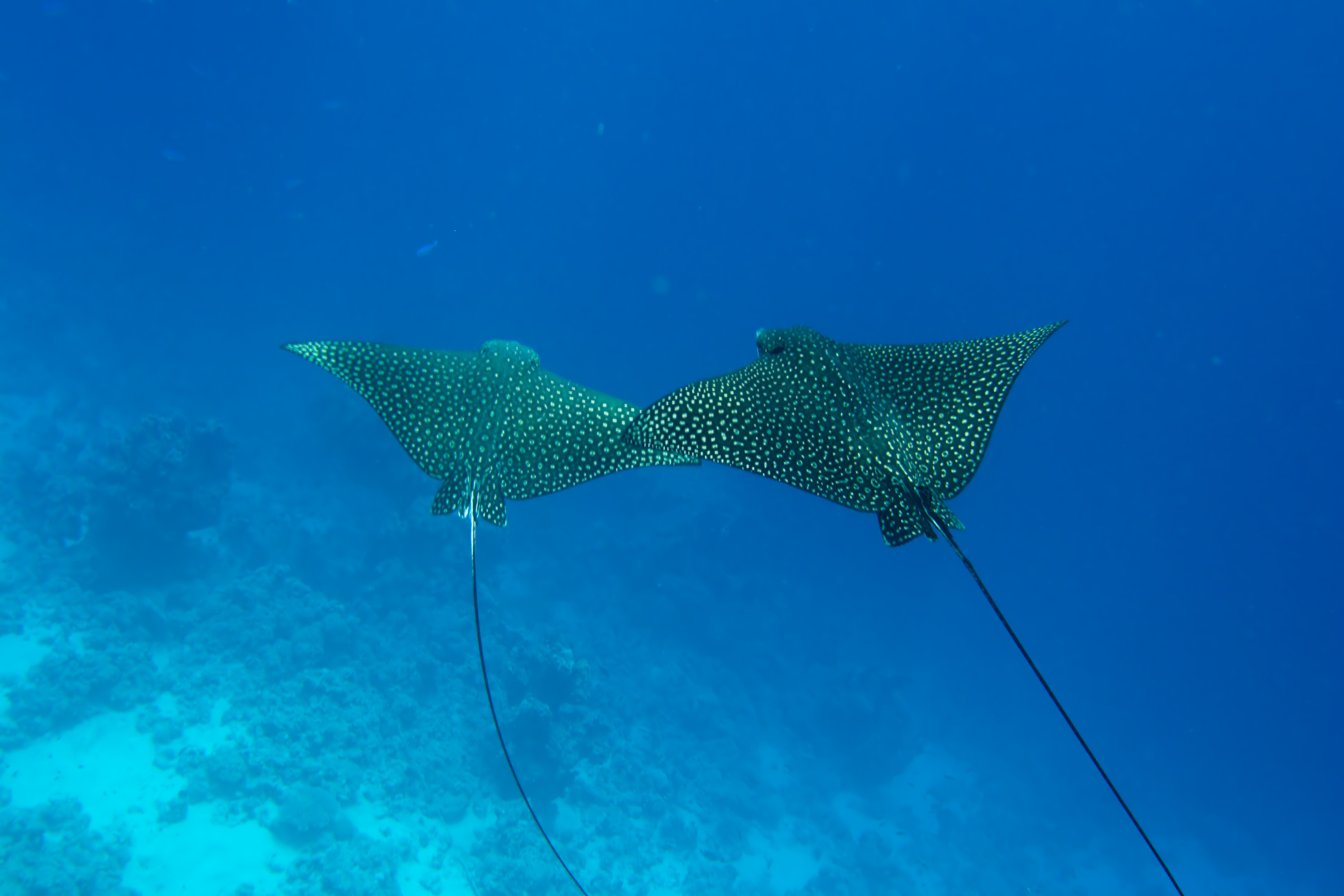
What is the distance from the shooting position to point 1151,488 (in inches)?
1437

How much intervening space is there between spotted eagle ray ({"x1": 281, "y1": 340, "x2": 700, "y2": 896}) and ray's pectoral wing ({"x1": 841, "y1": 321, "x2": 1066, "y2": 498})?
1.81 metres

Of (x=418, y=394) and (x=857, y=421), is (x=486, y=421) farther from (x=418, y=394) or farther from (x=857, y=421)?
(x=857, y=421)

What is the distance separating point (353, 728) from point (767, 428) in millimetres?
10642

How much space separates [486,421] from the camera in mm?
4750

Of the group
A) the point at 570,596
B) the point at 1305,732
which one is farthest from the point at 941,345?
the point at 1305,732

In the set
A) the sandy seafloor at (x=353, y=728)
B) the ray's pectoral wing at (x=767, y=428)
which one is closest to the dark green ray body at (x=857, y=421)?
the ray's pectoral wing at (x=767, y=428)

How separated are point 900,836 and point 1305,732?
81.2 feet

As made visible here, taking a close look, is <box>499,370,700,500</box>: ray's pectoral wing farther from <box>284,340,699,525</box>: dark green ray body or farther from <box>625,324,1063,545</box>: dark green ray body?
<box>625,324,1063,545</box>: dark green ray body

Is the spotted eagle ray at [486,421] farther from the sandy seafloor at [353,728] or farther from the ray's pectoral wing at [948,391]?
the sandy seafloor at [353,728]

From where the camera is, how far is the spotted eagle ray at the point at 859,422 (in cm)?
380

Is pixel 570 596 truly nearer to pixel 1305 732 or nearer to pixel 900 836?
pixel 900 836

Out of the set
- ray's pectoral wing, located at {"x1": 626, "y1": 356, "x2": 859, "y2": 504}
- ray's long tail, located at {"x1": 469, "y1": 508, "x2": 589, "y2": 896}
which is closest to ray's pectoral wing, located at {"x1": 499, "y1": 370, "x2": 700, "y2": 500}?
ray's pectoral wing, located at {"x1": 626, "y1": 356, "x2": 859, "y2": 504}

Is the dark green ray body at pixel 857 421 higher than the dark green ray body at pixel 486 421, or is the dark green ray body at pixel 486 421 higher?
the dark green ray body at pixel 486 421

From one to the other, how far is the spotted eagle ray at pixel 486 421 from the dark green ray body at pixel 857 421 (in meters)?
0.49
